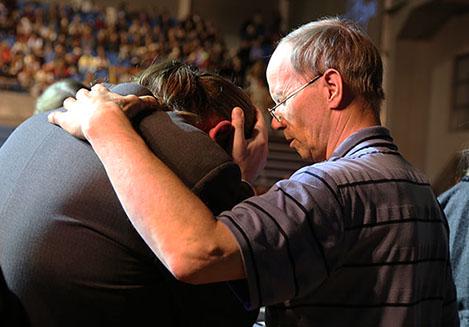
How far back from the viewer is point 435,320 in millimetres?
1048

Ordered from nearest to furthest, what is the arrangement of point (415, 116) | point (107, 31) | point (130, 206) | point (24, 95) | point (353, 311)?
point (130, 206)
point (353, 311)
point (24, 95)
point (107, 31)
point (415, 116)

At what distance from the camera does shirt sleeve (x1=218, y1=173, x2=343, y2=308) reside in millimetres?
851

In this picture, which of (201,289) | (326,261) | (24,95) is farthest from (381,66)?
(24,95)

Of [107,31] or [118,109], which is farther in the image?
[107,31]

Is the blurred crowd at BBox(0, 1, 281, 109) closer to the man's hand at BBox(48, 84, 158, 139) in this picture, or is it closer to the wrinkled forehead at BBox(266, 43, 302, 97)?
the wrinkled forehead at BBox(266, 43, 302, 97)

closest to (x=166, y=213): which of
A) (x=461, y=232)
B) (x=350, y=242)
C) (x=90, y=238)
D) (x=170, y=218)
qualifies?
(x=170, y=218)

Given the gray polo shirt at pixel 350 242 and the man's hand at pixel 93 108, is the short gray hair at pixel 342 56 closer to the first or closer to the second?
the gray polo shirt at pixel 350 242

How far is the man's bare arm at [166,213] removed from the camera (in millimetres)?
815

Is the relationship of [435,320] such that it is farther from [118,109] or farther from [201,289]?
[118,109]

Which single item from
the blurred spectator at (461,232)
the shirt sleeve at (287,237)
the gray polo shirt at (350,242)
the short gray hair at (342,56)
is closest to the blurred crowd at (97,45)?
the blurred spectator at (461,232)

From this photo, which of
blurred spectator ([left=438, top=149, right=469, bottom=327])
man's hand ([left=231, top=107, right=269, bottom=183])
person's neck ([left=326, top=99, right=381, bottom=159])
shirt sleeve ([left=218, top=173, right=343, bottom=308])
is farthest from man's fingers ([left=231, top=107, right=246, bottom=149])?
blurred spectator ([left=438, top=149, right=469, bottom=327])

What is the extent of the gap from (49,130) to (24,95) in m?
6.95

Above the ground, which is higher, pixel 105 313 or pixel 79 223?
pixel 79 223

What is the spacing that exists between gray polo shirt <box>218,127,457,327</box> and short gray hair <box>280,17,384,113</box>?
0.27ft
